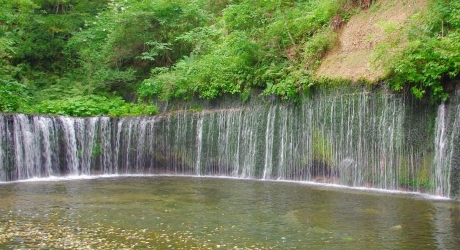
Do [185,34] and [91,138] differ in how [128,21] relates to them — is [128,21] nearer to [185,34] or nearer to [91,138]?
[185,34]

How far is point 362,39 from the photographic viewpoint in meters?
15.9

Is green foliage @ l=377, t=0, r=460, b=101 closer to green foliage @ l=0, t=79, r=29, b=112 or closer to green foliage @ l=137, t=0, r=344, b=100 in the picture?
green foliage @ l=137, t=0, r=344, b=100

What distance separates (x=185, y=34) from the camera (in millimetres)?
22734

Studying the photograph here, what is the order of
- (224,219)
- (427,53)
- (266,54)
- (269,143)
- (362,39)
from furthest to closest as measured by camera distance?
1. (266,54)
2. (269,143)
3. (362,39)
4. (427,53)
5. (224,219)

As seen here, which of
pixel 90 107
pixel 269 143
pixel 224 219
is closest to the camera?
pixel 224 219

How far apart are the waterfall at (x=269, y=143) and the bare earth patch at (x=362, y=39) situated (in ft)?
2.63

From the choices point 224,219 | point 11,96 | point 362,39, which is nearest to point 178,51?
point 11,96

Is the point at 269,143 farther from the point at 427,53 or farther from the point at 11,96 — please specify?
the point at 11,96

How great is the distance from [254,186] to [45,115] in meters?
8.59

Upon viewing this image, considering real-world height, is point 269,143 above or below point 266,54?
below

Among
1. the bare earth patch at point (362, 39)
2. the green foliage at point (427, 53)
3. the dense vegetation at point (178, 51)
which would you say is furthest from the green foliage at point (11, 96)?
the green foliage at point (427, 53)

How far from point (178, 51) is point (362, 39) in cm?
1061

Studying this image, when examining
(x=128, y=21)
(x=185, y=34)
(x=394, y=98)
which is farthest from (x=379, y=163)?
(x=128, y=21)

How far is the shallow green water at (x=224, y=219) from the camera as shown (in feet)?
24.9
